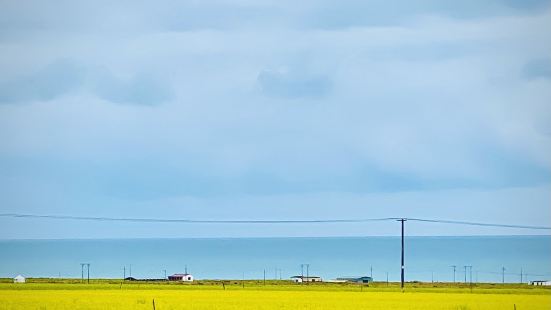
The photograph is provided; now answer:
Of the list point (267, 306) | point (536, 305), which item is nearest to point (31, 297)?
point (267, 306)

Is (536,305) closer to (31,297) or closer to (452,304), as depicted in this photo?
(452,304)

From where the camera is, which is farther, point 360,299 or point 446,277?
point 446,277

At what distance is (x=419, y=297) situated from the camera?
5738 centimetres

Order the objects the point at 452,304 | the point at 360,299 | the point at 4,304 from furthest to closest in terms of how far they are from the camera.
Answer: the point at 360,299 < the point at 452,304 < the point at 4,304

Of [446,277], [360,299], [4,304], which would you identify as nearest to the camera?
[4,304]

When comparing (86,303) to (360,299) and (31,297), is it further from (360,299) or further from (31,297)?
(360,299)

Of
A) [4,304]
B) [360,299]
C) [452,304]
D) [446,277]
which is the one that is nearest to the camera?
[4,304]

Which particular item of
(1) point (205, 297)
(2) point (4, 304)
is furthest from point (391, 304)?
(2) point (4, 304)

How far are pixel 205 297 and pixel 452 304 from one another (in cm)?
1329

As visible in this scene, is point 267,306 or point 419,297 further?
point 419,297

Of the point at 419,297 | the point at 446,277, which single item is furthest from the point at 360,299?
the point at 446,277

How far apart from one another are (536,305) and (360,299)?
9.37m

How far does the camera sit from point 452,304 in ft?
165

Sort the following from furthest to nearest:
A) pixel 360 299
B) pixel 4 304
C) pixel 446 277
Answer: pixel 446 277 → pixel 360 299 → pixel 4 304
